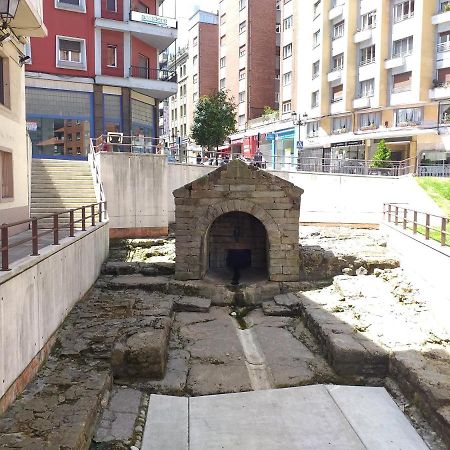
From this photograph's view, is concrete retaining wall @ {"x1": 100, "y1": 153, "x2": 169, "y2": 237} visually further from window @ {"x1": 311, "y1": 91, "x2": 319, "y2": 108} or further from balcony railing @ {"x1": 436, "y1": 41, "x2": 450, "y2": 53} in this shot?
window @ {"x1": 311, "y1": 91, "x2": 319, "y2": 108}

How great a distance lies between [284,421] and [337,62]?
33.7m

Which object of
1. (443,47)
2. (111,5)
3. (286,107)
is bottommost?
(286,107)

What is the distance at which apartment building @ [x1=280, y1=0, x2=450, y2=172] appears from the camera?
98.8 ft

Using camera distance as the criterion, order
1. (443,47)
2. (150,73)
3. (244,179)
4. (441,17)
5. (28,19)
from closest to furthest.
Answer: (28,19), (244,179), (150,73), (441,17), (443,47)

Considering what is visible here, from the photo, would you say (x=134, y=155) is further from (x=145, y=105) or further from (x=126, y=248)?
(x=145, y=105)

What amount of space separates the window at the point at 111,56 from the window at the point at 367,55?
18140 mm

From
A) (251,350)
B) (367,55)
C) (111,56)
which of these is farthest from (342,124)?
(251,350)

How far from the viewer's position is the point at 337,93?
36.7m

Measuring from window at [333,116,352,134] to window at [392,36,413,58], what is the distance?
548 cm

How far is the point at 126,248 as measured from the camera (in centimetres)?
1781

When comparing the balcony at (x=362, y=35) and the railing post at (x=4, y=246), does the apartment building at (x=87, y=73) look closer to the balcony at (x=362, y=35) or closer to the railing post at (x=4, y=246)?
the balcony at (x=362, y=35)

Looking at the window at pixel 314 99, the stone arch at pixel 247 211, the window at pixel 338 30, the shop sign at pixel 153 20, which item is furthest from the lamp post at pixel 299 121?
the stone arch at pixel 247 211

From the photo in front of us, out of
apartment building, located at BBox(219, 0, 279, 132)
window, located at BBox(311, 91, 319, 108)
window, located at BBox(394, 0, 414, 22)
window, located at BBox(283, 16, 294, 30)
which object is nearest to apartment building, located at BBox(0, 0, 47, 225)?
window, located at BBox(394, 0, 414, 22)

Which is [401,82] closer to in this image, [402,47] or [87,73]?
[402,47]
